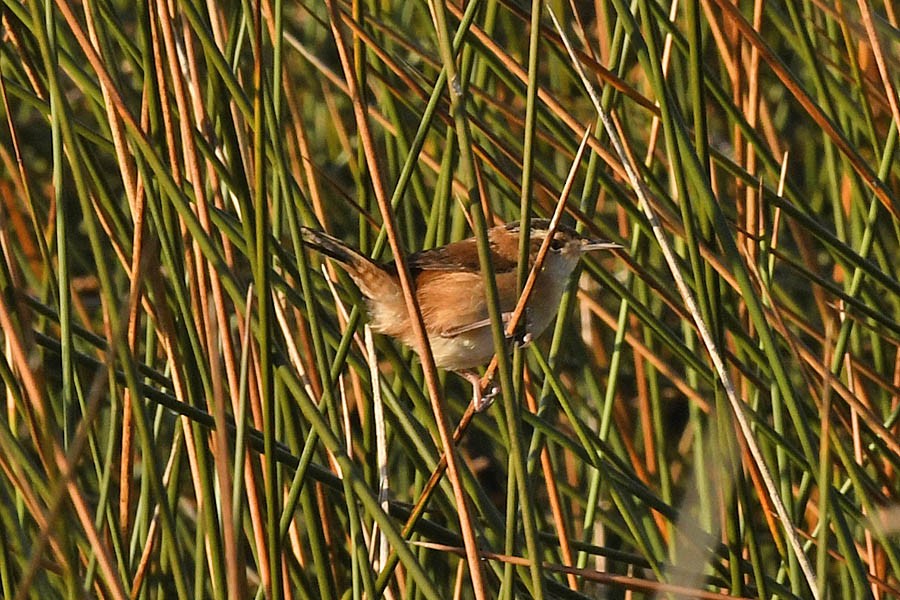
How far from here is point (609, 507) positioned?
3.72 m

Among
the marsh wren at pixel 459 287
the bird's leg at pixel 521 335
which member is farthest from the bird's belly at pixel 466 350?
the bird's leg at pixel 521 335

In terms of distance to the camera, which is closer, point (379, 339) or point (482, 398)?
point (482, 398)

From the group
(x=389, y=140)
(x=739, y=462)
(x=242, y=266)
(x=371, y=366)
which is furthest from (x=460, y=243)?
(x=242, y=266)

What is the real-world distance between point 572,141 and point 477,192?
72 centimetres

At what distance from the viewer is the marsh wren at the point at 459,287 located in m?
2.53

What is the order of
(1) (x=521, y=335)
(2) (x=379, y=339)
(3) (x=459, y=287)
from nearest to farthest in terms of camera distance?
(1) (x=521, y=335), (2) (x=379, y=339), (3) (x=459, y=287)

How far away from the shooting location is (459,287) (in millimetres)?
2857

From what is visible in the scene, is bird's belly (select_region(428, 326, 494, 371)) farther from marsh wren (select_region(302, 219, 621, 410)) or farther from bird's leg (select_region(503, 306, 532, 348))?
bird's leg (select_region(503, 306, 532, 348))

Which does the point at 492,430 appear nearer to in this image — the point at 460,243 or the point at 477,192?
the point at 460,243

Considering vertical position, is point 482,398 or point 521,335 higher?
point 521,335

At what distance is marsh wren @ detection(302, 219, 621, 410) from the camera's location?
2.53m

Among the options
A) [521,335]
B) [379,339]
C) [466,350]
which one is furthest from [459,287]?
[521,335]

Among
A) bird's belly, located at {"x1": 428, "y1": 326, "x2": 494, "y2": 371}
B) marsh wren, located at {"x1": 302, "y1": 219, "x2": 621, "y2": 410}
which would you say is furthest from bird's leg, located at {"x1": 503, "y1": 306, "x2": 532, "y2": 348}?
bird's belly, located at {"x1": 428, "y1": 326, "x2": 494, "y2": 371}

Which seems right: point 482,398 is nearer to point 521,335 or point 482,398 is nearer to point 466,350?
point 521,335
